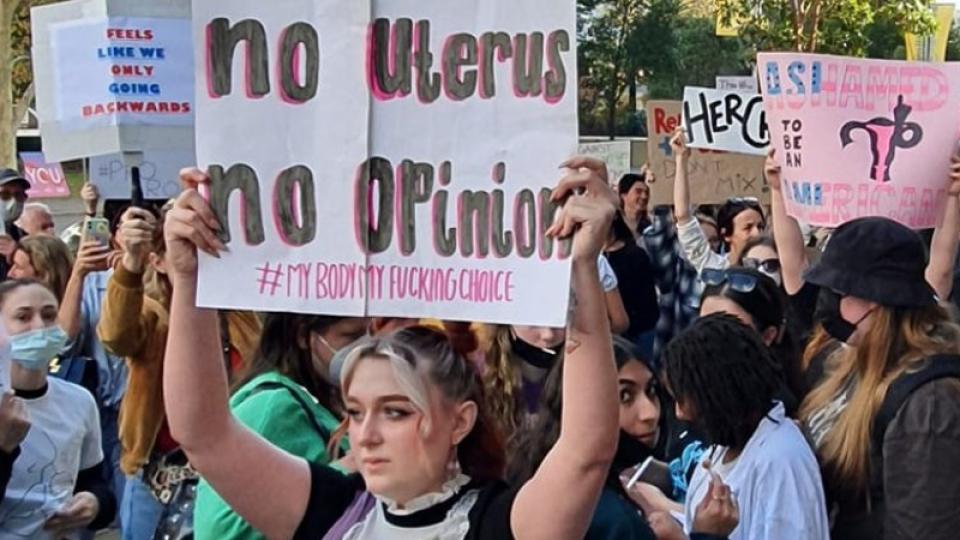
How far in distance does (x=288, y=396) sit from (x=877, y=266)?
1617 millimetres

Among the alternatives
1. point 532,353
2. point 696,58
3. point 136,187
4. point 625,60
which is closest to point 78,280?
point 532,353

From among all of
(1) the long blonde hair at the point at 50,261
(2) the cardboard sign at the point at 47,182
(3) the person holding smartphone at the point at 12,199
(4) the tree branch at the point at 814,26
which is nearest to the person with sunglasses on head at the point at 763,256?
(1) the long blonde hair at the point at 50,261

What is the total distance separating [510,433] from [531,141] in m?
1.39

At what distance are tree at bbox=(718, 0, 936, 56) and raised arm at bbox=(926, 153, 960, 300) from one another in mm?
22158

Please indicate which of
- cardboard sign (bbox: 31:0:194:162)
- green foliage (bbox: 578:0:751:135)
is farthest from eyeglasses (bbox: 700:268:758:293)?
green foliage (bbox: 578:0:751:135)

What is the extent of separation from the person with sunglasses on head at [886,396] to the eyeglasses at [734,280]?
2.56 ft

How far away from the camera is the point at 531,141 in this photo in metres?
2.70

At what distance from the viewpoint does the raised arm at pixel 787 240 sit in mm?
5840

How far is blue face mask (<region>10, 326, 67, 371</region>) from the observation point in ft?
16.7

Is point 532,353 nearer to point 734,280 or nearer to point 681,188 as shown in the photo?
point 734,280

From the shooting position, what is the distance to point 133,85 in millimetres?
4984

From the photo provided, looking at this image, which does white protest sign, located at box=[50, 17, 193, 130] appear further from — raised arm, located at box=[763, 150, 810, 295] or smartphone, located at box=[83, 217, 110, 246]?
raised arm, located at box=[763, 150, 810, 295]

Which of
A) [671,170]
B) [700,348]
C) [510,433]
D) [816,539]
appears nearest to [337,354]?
[510,433]

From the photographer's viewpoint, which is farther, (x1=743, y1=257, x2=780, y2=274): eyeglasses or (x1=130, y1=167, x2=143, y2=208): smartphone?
(x1=743, y1=257, x2=780, y2=274): eyeglasses
